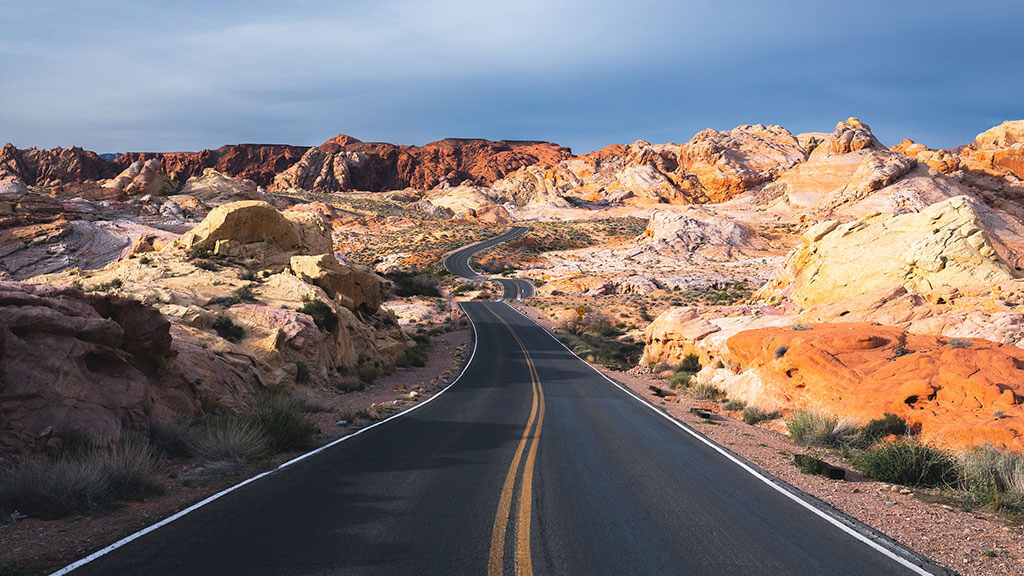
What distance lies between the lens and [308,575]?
13.1ft

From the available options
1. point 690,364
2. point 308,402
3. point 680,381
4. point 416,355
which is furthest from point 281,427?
point 690,364

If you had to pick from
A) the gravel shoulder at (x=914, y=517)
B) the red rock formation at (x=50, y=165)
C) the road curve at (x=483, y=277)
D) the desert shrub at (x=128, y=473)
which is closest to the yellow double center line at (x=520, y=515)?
the gravel shoulder at (x=914, y=517)

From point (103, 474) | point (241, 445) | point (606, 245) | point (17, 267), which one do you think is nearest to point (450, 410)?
point (241, 445)

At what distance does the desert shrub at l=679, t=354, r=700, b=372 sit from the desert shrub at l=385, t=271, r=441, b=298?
36.3 m

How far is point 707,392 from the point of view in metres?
17.2

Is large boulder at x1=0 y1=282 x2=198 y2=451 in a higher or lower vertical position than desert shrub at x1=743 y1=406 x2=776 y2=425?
higher

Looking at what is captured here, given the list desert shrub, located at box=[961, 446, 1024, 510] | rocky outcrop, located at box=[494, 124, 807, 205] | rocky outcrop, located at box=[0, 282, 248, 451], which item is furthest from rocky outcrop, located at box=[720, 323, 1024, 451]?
rocky outcrop, located at box=[494, 124, 807, 205]

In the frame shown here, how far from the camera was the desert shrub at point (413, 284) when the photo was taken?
176 feet

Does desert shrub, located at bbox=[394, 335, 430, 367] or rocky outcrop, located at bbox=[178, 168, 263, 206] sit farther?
rocky outcrop, located at bbox=[178, 168, 263, 206]

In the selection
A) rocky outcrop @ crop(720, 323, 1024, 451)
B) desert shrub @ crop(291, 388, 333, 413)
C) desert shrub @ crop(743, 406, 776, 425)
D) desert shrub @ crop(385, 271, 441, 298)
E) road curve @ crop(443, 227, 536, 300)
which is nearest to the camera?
rocky outcrop @ crop(720, 323, 1024, 451)

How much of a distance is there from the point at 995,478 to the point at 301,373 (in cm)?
1547

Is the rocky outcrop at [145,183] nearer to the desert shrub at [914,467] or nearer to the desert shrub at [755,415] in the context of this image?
the desert shrub at [755,415]

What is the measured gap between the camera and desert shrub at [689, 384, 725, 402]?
54.9ft

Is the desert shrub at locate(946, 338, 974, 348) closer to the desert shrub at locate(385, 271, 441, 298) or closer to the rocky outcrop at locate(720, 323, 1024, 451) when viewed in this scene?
the rocky outcrop at locate(720, 323, 1024, 451)
